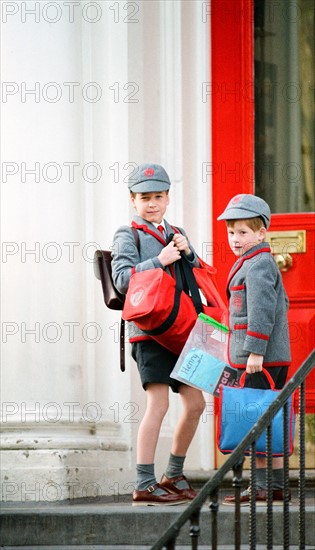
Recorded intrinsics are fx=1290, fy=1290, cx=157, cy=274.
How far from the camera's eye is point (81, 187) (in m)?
7.26

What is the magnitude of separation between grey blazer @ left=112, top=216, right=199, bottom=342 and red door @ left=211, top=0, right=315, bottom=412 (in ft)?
3.79

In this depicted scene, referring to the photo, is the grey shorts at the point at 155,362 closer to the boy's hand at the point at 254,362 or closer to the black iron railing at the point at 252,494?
the boy's hand at the point at 254,362

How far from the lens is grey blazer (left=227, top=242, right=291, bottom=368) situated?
5.89m

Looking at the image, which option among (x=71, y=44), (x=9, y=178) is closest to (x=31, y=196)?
(x=9, y=178)

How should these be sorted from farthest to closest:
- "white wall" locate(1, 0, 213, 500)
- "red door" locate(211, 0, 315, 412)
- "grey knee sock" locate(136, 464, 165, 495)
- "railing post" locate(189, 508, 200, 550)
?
"red door" locate(211, 0, 315, 412)
"white wall" locate(1, 0, 213, 500)
"grey knee sock" locate(136, 464, 165, 495)
"railing post" locate(189, 508, 200, 550)

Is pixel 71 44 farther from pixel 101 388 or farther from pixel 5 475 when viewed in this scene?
pixel 5 475

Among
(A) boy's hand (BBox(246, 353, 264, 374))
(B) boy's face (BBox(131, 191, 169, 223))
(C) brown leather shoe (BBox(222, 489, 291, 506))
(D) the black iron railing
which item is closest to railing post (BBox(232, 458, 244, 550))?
(D) the black iron railing

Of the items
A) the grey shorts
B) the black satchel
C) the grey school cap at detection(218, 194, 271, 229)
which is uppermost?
the grey school cap at detection(218, 194, 271, 229)

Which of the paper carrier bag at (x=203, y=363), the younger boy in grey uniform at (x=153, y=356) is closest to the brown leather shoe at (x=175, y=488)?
the younger boy in grey uniform at (x=153, y=356)

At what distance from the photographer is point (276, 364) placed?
6004 millimetres

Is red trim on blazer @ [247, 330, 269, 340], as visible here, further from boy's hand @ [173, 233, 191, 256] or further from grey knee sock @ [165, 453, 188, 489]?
grey knee sock @ [165, 453, 188, 489]

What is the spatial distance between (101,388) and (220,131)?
1638 millimetres

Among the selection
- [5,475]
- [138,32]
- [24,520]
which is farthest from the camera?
[138,32]

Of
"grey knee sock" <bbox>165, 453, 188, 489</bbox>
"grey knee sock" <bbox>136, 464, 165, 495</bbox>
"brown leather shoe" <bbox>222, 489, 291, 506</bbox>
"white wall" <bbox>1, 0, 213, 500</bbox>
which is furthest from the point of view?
"white wall" <bbox>1, 0, 213, 500</bbox>
